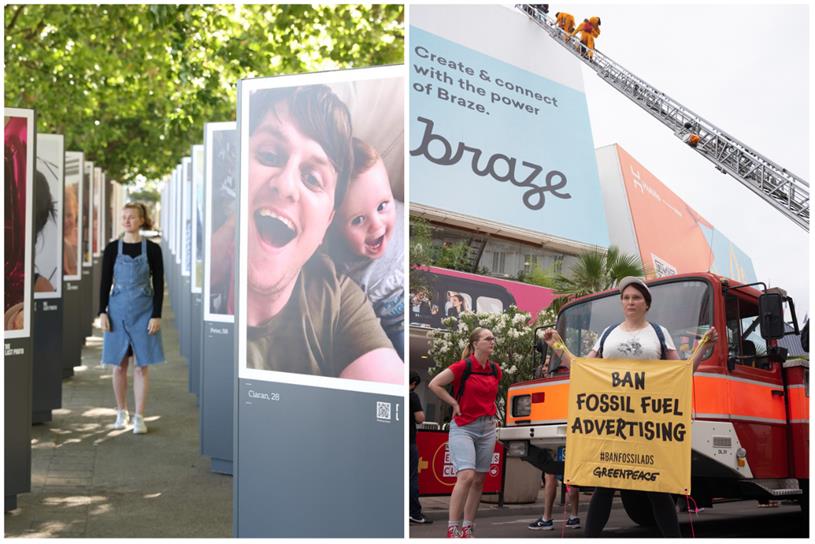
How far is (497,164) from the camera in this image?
5492 mm

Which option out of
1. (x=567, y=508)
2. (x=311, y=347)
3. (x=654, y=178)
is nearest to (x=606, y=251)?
(x=654, y=178)

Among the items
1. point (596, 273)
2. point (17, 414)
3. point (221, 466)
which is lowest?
point (221, 466)

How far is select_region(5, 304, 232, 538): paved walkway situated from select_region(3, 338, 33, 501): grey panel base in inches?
11.3

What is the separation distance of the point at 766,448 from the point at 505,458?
1.23 meters

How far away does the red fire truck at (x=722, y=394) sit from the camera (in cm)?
497

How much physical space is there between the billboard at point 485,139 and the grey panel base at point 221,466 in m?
4.17

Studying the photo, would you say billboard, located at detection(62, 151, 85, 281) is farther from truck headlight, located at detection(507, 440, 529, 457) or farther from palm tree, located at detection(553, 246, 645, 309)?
palm tree, located at detection(553, 246, 645, 309)

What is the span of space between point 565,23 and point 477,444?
2.21m

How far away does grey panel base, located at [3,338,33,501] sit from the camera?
7035 mm

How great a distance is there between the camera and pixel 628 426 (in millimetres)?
5320

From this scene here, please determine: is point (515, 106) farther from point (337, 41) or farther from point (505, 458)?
point (337, 41)

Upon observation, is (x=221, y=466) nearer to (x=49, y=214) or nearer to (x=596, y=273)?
(x=49, y=214)

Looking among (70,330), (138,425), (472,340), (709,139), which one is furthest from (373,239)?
(70,330)

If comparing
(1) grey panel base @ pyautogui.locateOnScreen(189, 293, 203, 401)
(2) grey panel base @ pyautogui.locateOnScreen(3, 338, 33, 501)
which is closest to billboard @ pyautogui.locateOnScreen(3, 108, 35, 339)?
(2) grey panel base @ pyautogui.locateOnScreen(3, 338, 33, 501)
